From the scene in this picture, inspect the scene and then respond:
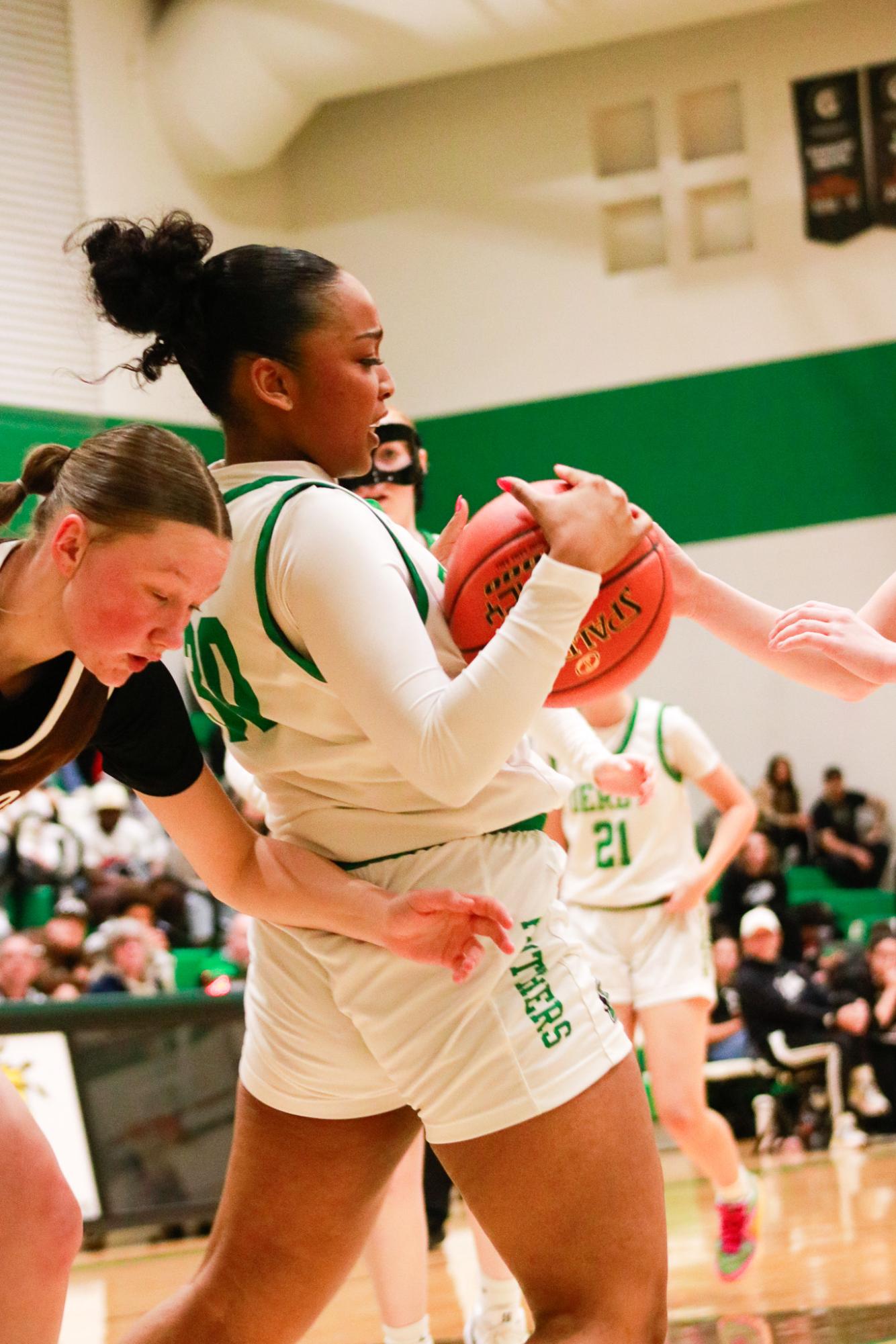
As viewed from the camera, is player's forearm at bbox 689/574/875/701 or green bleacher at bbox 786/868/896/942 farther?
green bleacher at bbox 786/868/896/942

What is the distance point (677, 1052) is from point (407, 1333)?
1916 mm

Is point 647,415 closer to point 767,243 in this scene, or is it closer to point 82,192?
point 767,243

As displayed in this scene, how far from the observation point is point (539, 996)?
2131 mm

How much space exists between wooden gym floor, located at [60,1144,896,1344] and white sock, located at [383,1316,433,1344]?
3.25ft

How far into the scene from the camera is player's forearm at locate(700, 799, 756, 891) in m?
5.67

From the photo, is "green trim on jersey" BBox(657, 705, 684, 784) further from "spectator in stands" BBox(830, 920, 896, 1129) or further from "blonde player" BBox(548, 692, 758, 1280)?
"spectator in stands" BBox(830, 920, 896, 1129)

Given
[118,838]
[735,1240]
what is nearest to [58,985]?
[118,838]

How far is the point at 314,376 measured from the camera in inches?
90.3

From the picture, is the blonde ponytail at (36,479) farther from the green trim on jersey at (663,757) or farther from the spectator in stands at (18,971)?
the spectator in stands at (18,971)

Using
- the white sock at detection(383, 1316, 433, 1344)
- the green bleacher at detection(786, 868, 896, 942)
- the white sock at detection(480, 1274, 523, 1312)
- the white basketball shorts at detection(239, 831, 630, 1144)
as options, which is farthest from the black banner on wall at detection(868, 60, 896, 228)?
the white basketball shorts at detection(239, 831, 630, 1144)

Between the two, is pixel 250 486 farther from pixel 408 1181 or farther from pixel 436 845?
pixel 408 1181

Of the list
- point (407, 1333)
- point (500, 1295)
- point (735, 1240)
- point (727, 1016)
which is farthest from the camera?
point (727, 1016)

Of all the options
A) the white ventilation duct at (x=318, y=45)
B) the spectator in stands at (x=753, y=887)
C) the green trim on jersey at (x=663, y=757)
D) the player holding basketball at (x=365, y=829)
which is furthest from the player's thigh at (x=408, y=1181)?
the white ventilation duct at (x=318, y=45)

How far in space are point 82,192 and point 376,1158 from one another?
9.95 metres
